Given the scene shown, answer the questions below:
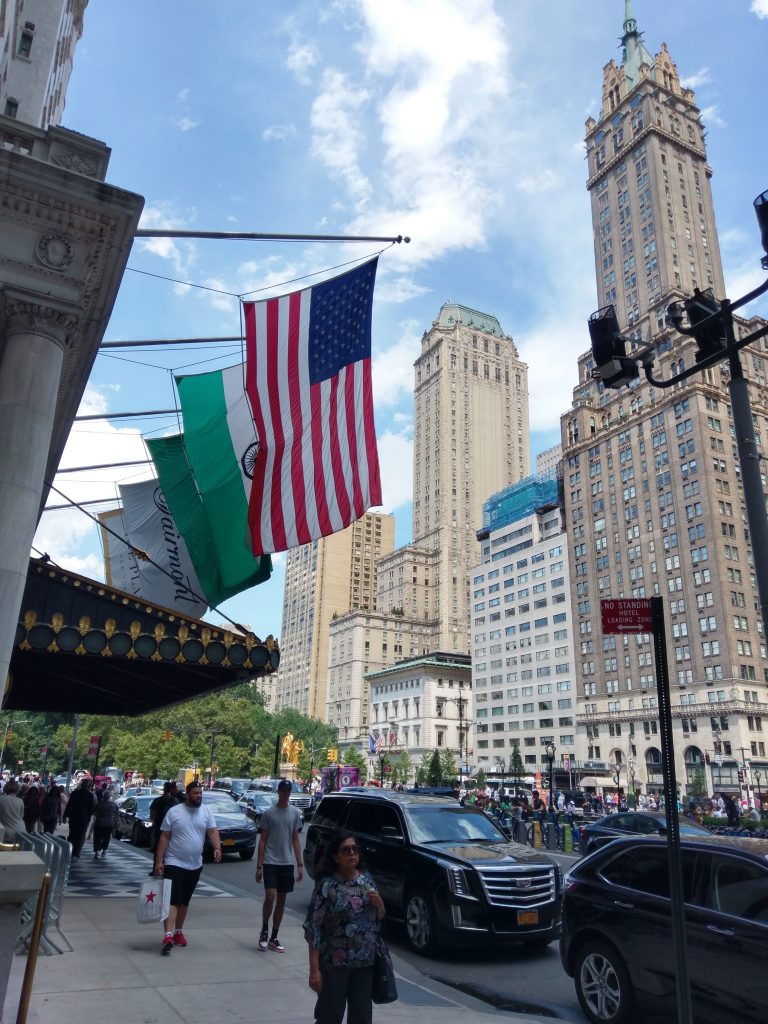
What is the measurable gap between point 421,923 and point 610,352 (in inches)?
305

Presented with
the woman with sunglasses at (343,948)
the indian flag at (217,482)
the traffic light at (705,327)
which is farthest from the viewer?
the indian flag at (217,482)

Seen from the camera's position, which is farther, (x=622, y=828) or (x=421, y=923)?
(x=622, y=828)

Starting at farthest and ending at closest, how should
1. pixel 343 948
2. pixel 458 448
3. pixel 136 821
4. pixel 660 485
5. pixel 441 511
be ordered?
pixel 458 448 < pixel 441 511 < pixel 660 485 < pixel 136 821 < pixel 343 948

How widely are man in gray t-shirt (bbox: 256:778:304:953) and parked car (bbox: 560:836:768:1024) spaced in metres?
3.47

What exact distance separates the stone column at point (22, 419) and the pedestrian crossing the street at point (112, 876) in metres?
7.04

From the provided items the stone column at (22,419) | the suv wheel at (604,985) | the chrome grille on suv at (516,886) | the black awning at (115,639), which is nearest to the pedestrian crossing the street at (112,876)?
the black awning at (115,639)

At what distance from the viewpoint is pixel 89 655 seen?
40.9 ft

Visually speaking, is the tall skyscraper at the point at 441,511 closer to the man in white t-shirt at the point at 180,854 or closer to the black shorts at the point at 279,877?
the black shorts at the point at 279,877

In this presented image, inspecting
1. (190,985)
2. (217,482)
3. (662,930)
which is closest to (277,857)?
(190,985)

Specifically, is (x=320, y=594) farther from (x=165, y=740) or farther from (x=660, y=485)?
(x=165, y=740)

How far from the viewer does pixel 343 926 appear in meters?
4.86

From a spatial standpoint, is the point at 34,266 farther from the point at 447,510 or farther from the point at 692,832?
the point at 447,510

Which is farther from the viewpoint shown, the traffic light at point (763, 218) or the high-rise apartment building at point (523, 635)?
the high-rise apartment building at point (523, 635)

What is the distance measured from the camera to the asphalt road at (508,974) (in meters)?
8.05
